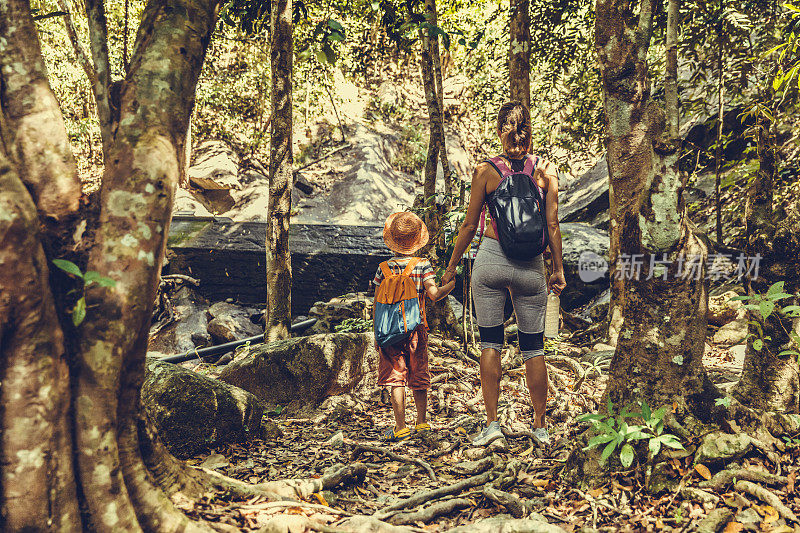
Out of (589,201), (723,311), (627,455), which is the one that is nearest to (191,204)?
(589,201)

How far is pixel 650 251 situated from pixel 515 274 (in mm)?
827

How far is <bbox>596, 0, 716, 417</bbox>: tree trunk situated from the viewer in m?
2.69

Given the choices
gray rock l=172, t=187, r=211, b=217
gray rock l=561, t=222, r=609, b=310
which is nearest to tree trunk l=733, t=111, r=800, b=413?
gray rock l=561, t=222, r=609, b=310

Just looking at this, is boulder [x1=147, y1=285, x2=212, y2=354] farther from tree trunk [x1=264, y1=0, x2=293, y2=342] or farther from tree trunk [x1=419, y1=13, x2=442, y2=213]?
tree trunk [x1=419, y1=13, x2=442, y2=213]

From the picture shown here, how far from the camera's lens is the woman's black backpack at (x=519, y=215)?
127 inches

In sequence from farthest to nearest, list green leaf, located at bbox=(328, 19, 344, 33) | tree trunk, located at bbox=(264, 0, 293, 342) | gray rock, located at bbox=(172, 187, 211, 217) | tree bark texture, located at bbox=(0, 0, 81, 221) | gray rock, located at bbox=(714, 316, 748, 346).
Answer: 1. gray rock, located at bbox=(172, 187, 211, 217)
2. gray rock, located at bbox=(714, 316, 748, 346)
3. tree trunk, located at bbox=(264, 0, 293, 342)
4. green leaf, located at bbox=(328, 19, 344, 33)
5. tree bark texture, located at bbox=(0, 0, 81, 221)

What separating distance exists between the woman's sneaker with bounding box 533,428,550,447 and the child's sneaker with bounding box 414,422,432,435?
34.0 inches

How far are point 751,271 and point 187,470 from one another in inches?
126

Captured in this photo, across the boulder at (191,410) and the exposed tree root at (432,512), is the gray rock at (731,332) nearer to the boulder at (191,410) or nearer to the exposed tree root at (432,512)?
the exposed tree root at (432,512)

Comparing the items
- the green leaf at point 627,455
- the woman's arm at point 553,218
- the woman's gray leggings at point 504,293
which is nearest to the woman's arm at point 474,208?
the woman's gray leggings at point 504,293

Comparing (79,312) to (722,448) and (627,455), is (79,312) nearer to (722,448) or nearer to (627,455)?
(627,455)

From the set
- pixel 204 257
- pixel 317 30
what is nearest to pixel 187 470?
pixel 317 30

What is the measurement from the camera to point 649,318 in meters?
2.74

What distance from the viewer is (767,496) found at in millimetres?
2307
